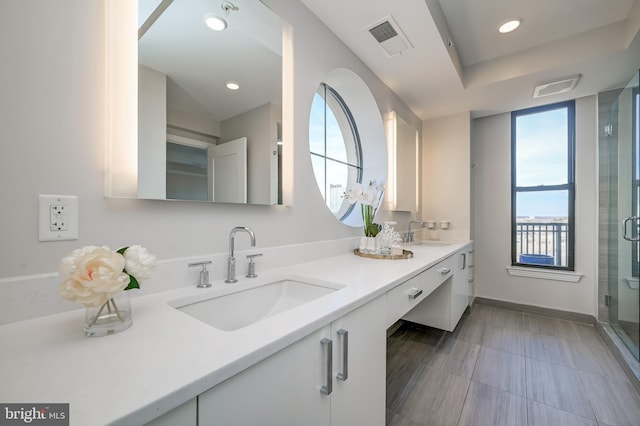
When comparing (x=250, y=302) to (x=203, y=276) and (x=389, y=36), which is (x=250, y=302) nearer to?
(x=203, y=276)

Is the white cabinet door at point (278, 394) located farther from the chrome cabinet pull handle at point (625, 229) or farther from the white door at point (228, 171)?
the chrome cabinet pull handle at point (625, 229)

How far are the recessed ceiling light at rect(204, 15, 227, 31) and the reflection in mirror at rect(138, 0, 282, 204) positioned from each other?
14mm

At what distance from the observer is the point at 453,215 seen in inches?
121

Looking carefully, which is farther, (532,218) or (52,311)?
(532,218)

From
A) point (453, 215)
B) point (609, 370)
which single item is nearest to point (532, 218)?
point (453, 215)

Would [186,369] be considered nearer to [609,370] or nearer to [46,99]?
[46,99]

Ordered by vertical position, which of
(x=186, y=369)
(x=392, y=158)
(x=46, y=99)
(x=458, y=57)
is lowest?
(x=186, y=369)

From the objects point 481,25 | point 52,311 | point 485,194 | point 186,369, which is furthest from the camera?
point 485,194

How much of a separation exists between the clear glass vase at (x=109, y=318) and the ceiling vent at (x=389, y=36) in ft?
6.51

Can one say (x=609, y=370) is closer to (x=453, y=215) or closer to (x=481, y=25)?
(x=453, y=215)

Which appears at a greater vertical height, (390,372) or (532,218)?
(532,218)

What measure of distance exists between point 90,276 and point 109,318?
145 millimetres

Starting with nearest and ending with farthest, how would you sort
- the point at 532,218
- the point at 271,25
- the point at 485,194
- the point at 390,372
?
1. the point at 271,25
2. the point at 390,372
3. the point at 532,218
4. the point at 485,194

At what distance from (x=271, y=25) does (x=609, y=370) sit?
3140 millimetres
